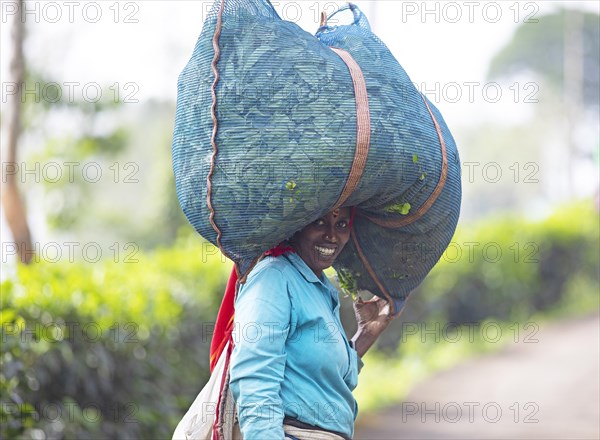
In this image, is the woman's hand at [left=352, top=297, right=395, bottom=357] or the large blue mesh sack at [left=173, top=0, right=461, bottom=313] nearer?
the large blue mesh sack at [left=173, top=0, right=461, bottom=313]

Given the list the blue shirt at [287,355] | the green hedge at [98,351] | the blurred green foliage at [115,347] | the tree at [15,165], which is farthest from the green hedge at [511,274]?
the blue shirt at [287,355]

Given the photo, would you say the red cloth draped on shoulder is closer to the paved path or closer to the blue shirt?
the blue shirt

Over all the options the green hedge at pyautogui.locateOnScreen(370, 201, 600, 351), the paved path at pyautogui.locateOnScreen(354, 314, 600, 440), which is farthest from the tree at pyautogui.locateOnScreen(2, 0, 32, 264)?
the green hedge at pyautogui.locateOnScreen(370, 201, 600, 351)

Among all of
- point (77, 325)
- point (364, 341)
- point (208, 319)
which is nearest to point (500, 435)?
point (208, 319)

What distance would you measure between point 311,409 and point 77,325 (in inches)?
123

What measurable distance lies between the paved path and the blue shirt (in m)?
5.51

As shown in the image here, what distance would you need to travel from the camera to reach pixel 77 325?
584 cm

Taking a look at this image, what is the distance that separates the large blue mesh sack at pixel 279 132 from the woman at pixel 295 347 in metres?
0.15

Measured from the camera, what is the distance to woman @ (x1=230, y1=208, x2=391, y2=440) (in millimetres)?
2930

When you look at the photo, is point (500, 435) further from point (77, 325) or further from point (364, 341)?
point (364, 341)

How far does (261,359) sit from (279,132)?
732mm

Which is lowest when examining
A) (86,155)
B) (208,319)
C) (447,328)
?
(447,328)

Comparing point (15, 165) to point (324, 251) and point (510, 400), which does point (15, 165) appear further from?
point (324, 251)

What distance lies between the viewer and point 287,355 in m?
3.06
